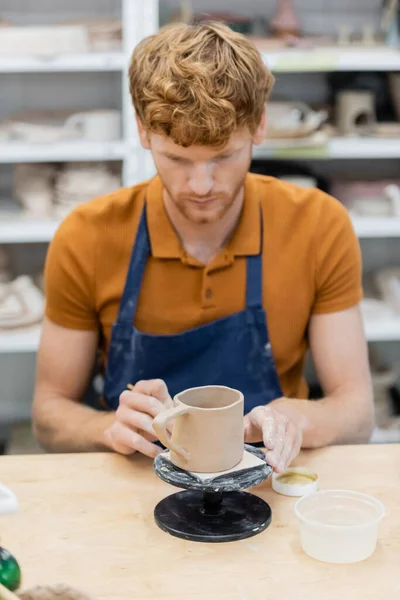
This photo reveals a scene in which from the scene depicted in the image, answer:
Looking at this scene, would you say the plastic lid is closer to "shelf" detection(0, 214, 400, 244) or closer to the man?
the man

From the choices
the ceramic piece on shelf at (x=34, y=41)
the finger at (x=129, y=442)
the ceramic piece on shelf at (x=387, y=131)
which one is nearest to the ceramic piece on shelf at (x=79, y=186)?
the ceramic piece on shelf at (x=34, y=41)

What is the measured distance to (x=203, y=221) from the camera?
156 centimetres

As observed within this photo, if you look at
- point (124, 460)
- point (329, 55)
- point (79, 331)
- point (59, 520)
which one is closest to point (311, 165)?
point (329, 55)

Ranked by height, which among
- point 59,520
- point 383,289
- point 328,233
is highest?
point 328,233

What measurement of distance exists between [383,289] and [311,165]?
1.83 feet

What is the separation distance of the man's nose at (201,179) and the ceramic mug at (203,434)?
0.45 m

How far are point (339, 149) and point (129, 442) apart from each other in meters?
1.68

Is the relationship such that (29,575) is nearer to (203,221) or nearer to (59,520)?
(59,520)

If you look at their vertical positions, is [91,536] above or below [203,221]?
below

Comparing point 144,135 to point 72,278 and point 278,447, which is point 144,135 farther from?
point 278,447

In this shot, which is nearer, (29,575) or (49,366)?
(29,575)

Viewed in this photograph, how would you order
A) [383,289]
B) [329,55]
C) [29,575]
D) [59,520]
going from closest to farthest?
1. [29,575]
2. [59,520]
3. [329,55]
4. [383,289]

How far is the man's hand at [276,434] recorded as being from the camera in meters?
1.22

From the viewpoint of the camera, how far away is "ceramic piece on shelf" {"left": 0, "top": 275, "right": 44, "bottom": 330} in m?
2.70
